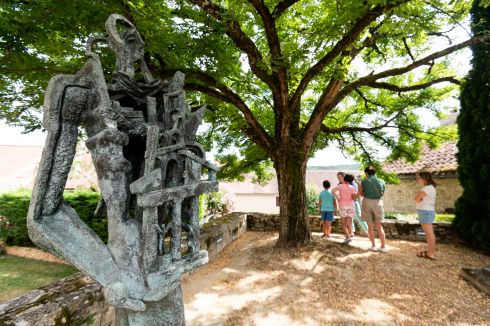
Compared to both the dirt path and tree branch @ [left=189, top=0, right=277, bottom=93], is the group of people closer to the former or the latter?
the dirt path

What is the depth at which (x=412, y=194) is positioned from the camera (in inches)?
558

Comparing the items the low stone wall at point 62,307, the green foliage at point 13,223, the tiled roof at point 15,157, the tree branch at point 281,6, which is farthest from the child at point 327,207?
the tiled roof at point 15,157

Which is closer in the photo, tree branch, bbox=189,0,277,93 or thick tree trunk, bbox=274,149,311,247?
tree branch, bbox=189,0,277,93

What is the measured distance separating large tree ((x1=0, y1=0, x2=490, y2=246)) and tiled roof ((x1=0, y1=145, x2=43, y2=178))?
49.6 feet

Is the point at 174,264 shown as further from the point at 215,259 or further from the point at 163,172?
the point at 215,259

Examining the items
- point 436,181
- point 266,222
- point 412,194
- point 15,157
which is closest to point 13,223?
point 266,222

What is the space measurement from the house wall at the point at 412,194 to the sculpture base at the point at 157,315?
1304 centimetres

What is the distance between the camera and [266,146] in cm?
701

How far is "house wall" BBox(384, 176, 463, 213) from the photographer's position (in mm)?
11875

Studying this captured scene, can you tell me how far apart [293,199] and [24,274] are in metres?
6.51

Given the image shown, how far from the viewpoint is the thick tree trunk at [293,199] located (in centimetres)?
677

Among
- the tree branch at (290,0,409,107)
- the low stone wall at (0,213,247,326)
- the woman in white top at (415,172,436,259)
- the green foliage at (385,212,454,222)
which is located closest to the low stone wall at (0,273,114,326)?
the low stone wall at (0,213,247,326)

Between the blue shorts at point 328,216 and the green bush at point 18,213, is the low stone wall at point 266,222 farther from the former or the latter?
the green bush at point 18,213

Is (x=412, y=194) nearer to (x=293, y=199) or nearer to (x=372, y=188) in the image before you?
(x=372, y=188)
